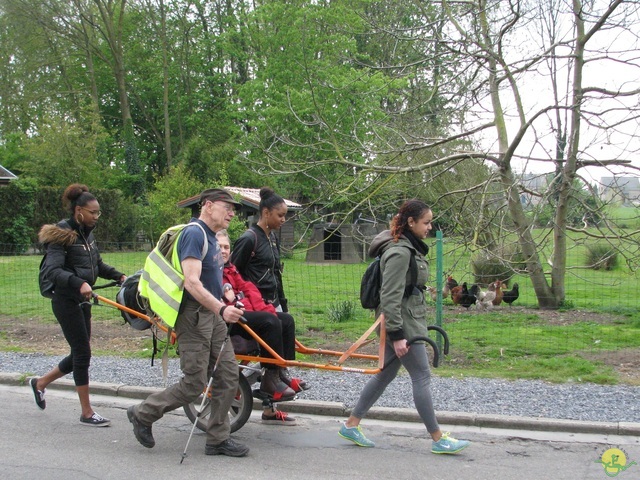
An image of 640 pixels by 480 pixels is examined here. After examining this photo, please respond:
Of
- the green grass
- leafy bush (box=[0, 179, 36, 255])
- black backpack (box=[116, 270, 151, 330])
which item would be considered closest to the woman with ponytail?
black backpack (box=[116, 270, 151, 330])

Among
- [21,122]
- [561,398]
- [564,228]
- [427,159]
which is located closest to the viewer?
[561,398]

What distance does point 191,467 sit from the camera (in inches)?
198

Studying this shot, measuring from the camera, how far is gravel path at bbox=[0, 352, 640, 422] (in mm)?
6449

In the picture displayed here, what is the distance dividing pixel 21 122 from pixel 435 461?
136ft

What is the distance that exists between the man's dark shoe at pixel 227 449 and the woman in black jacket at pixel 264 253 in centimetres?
83

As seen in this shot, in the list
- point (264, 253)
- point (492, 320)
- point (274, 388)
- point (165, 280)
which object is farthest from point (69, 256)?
point (492, 320)

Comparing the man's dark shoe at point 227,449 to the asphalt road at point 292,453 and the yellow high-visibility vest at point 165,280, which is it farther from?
the yellow high-visibility vest at point 165,280

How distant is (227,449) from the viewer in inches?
208

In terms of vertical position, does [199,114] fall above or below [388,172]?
above

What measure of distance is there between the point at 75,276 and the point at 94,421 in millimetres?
1331

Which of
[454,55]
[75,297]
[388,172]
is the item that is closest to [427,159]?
[388,172]

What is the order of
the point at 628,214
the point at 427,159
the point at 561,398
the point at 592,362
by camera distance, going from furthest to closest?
the point at 427,159 < the point at 628,214 < the point at 592,362 < the point at 561,398

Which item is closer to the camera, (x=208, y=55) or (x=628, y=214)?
(x=628, y=214)

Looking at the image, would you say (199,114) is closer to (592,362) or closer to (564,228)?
(564,228)
